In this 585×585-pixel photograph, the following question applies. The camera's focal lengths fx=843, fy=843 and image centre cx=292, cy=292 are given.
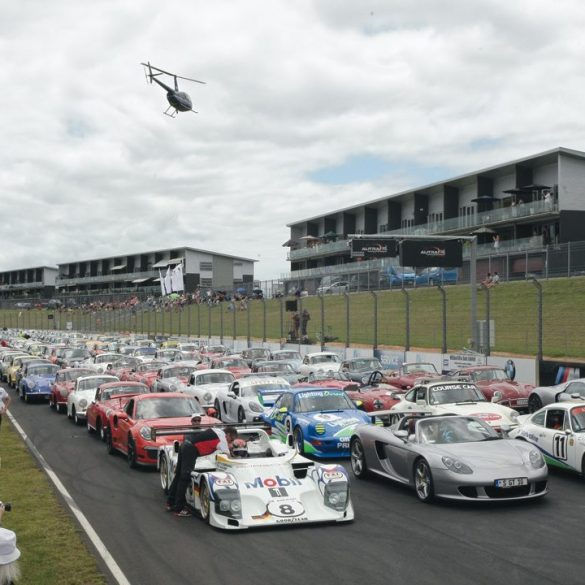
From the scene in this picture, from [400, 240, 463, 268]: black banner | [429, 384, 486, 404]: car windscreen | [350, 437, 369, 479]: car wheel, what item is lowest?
[350, 437, 369, 479]: car wheel

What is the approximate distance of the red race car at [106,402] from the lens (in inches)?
720

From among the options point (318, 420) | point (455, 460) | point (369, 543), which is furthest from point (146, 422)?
point (369, 543)

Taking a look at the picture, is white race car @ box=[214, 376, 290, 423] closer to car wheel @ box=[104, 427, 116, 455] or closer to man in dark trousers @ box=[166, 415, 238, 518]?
car wheel @ box=[104, 427, 116, 455]

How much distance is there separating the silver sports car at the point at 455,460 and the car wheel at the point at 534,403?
9.29 m

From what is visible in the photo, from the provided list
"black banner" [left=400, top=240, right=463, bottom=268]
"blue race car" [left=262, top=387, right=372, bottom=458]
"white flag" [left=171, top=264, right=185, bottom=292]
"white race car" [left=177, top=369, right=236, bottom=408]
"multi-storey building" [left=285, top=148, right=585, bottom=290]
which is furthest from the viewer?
"white flag" [left=171, top=264, right=185, bottom=292]

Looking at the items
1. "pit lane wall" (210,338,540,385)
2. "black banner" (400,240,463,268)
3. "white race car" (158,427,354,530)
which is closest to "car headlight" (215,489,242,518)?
"white race car" (158,427,354,530)

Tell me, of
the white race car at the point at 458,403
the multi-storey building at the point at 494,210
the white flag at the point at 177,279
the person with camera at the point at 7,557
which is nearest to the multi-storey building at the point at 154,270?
the multi-storey building at the point at 494,210

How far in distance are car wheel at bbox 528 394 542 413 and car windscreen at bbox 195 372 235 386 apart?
8146mm

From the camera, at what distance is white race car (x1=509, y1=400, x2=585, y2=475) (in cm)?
1306

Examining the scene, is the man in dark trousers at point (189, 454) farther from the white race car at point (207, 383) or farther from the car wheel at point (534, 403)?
the car wheel at point (534, 403)

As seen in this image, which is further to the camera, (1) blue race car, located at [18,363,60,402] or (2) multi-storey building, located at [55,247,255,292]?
(2) multi-storey building, located at [55,247,255,292]

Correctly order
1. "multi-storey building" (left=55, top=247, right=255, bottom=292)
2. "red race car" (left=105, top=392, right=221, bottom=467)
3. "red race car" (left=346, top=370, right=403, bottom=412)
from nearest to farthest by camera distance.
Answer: "red race car" (left=105, top=392, right=221, bottom=467) → "red race car" (left=346, top=370, right=403, bottom=412) → "multi-storey building" (left=55, top=247, right=255, bottom=292)

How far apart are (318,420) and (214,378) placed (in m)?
9.00

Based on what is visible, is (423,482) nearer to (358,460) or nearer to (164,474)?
(358,460)
